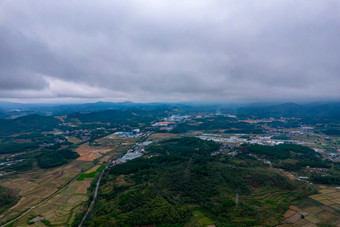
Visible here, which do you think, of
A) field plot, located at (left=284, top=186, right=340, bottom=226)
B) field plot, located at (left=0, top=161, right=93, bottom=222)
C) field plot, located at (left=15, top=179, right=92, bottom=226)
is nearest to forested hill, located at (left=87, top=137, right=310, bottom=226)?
field plot, located at (left=284, top=186, right=340, bottom=226)

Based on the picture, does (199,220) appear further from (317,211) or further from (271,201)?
(317,211)

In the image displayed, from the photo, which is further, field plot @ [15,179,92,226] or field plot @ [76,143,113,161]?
field plot @ [76,143,113,161]

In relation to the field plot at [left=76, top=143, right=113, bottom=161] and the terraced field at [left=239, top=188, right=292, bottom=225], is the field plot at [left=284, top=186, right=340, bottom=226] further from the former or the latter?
the field plot at [left=76, top=143, right=113, bottom=161]

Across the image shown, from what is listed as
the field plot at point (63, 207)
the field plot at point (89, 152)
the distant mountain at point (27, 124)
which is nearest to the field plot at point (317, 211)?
the field plot at point (63, 207)

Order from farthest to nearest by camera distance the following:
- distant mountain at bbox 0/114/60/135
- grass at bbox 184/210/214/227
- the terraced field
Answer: distant mountain at bbox 0/114/60/135, the terraced field, grass at bbox 184/210/214/227

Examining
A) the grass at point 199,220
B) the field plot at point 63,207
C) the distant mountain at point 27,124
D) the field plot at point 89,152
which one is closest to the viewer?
the grass at point 199,220

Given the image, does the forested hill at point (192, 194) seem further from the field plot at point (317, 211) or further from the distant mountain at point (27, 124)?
the distant mountain at point (27, 124)

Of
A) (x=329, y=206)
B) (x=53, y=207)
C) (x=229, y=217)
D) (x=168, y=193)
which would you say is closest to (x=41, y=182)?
(x=53, y=207)
